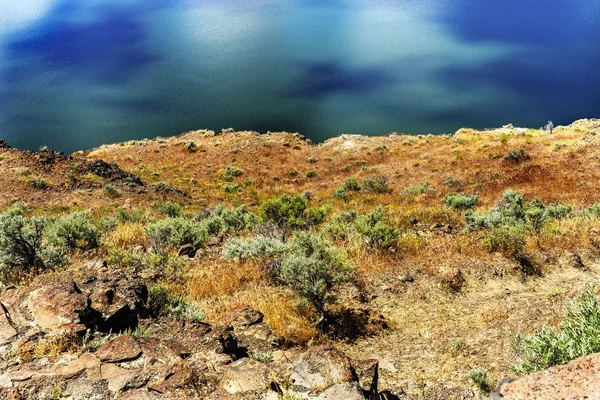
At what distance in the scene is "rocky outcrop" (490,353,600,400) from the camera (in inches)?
94.0

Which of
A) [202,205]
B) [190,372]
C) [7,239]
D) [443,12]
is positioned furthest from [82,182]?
[443,12]

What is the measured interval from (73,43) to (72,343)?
87209 mm

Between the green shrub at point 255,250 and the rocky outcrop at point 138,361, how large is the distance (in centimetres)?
316

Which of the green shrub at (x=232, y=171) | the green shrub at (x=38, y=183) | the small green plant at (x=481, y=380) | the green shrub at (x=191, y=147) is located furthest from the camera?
the green shrub at (x=191, y=147)

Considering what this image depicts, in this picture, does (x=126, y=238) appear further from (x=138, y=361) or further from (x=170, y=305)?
(x=138, y=361)

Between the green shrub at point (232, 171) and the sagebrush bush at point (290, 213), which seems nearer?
the sagebrush bush at point (290, 213)

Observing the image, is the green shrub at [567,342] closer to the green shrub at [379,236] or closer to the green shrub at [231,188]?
the green shrub at [379,236]

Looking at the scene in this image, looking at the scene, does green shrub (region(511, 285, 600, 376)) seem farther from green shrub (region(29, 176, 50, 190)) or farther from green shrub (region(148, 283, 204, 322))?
green shrub (region(29, 176, 50, 190))

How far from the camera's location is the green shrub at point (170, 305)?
571 cm

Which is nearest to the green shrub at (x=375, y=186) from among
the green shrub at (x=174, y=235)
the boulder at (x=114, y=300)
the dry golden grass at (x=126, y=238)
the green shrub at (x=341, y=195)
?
the green shrub at (x=341, y=195)

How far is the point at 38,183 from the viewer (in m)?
19.6

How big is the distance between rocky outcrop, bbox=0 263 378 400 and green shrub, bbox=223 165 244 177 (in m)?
27.0

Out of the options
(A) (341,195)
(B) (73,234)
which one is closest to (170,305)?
(B) (73,234)

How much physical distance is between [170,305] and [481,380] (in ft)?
13.1
